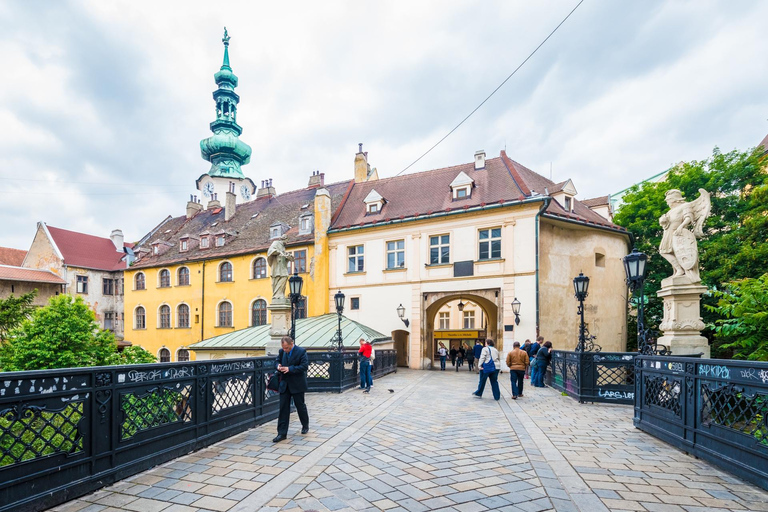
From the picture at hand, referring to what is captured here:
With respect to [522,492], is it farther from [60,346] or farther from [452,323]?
[452,323]

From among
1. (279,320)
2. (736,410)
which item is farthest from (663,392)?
(279,320)

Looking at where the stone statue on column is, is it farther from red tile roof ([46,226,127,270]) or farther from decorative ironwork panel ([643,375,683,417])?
red tile roof ([46,226,127,270])

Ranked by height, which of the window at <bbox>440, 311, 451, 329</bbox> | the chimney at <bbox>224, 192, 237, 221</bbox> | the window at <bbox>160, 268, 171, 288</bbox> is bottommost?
the window at <bbox>440, 311, 451, 329</bbox>

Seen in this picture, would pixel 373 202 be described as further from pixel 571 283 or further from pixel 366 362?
pixel 366 362

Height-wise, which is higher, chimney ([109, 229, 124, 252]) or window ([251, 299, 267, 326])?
chimney ([109, 229, 124, 252])

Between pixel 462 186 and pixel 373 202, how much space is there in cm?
545

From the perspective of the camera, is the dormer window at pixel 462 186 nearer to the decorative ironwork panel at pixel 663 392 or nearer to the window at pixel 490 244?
the window at pixel 490 244

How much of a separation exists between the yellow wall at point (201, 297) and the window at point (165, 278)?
0.32 m

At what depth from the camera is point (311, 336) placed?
61.9 feet

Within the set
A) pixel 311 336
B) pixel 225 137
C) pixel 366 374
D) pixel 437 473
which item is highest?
pixel 225 137

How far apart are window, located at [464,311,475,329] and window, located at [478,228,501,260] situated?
19.3 meters

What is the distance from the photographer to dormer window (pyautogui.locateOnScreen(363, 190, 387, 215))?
81.8 ft

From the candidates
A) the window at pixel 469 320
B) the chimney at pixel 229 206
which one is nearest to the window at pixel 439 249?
the window at pixel 469 320

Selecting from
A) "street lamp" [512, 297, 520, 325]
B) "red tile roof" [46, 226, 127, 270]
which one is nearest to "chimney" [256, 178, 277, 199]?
"red tile roof" [46, 226, 127, 270]
